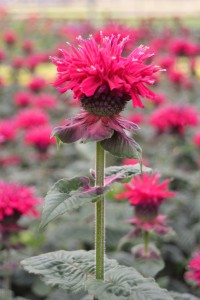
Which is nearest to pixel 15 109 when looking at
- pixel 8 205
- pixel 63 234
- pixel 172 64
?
pixel 172 64

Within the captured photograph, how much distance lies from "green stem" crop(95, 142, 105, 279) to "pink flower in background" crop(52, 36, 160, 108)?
129 millimetres

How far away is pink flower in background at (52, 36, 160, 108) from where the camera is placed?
1.14 meters

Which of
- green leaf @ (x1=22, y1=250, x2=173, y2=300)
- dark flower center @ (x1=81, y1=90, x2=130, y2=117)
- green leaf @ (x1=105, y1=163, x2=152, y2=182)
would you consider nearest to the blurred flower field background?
dark flower center @ (x1=81, y1=90, x2=130, y2=117)

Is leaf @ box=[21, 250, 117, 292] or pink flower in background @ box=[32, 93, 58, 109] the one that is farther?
pink flower in background @ box=[32, 93, 58, 109]

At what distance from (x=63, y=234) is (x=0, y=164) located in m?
1.23

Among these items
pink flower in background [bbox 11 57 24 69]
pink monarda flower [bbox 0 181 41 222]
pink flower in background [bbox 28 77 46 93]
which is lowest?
pink monarda flower [bbox 0 181 41 222]

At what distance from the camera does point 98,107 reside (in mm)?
1192

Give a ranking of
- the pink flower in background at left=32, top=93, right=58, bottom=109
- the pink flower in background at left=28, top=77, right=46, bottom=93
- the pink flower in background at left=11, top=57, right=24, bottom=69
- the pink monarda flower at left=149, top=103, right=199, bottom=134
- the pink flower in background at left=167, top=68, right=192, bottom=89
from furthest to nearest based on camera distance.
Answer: the pink flower in background at left=11, top=57, right=24, bottom=69, the pink flower in background at left=28, top=77, right=46, bottom=93, the pink flower in background at left=167, top=68, right=192, bottom=89, the pink flower in background at left=32, top=93, right=58, bottom=109, the pink monarda flower at left=149, top=103, right=199, bottom=134

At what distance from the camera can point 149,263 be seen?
1.74m

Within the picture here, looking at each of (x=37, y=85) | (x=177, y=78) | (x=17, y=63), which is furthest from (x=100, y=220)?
(x=17, y=63)

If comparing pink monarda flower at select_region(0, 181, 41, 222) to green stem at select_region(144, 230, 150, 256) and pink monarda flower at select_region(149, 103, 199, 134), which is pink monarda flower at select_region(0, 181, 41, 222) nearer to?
green stem at select_region(144, 230, 150, 256)

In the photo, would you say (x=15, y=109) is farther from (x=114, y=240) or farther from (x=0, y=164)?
(x=114, y=240)

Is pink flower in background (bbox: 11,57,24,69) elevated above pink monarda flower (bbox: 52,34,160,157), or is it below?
above

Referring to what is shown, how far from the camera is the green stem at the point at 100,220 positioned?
1238mm
